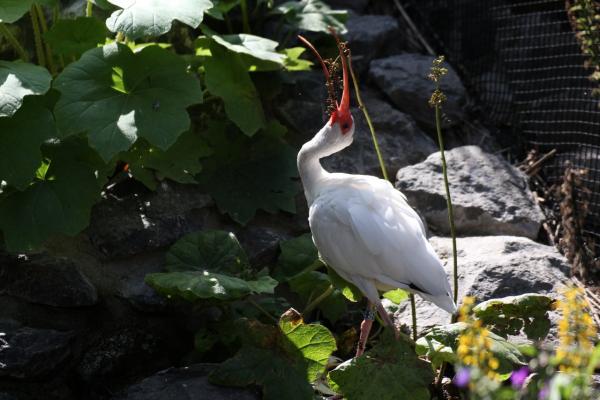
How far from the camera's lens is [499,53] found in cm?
448

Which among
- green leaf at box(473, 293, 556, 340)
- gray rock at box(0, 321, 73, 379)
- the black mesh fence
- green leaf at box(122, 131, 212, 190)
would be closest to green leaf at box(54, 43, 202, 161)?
green leaf at box(122, 131, 212, 190)

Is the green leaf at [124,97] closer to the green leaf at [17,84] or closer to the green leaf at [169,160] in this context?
the green leaf at [17,84]

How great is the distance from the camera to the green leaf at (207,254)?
306 centimetres

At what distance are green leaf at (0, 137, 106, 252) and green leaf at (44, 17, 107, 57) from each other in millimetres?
403

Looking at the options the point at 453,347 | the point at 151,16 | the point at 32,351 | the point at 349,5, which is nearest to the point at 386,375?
the point at 453,347

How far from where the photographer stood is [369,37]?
4.49 metres

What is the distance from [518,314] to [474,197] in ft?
3.15

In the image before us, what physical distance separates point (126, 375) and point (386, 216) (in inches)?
41.4

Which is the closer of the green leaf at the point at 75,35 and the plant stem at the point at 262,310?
the plant stem at the point at 262,310

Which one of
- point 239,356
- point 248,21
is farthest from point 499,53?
point 239,356

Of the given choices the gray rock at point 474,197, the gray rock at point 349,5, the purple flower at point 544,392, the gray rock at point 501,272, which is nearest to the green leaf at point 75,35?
the gray rock at point 474,197

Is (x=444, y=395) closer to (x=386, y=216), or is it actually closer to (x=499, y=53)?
(x=386, y=216)

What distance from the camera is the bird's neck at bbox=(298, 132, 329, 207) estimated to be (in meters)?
3.01

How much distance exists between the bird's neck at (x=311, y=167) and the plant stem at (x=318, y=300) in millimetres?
319
